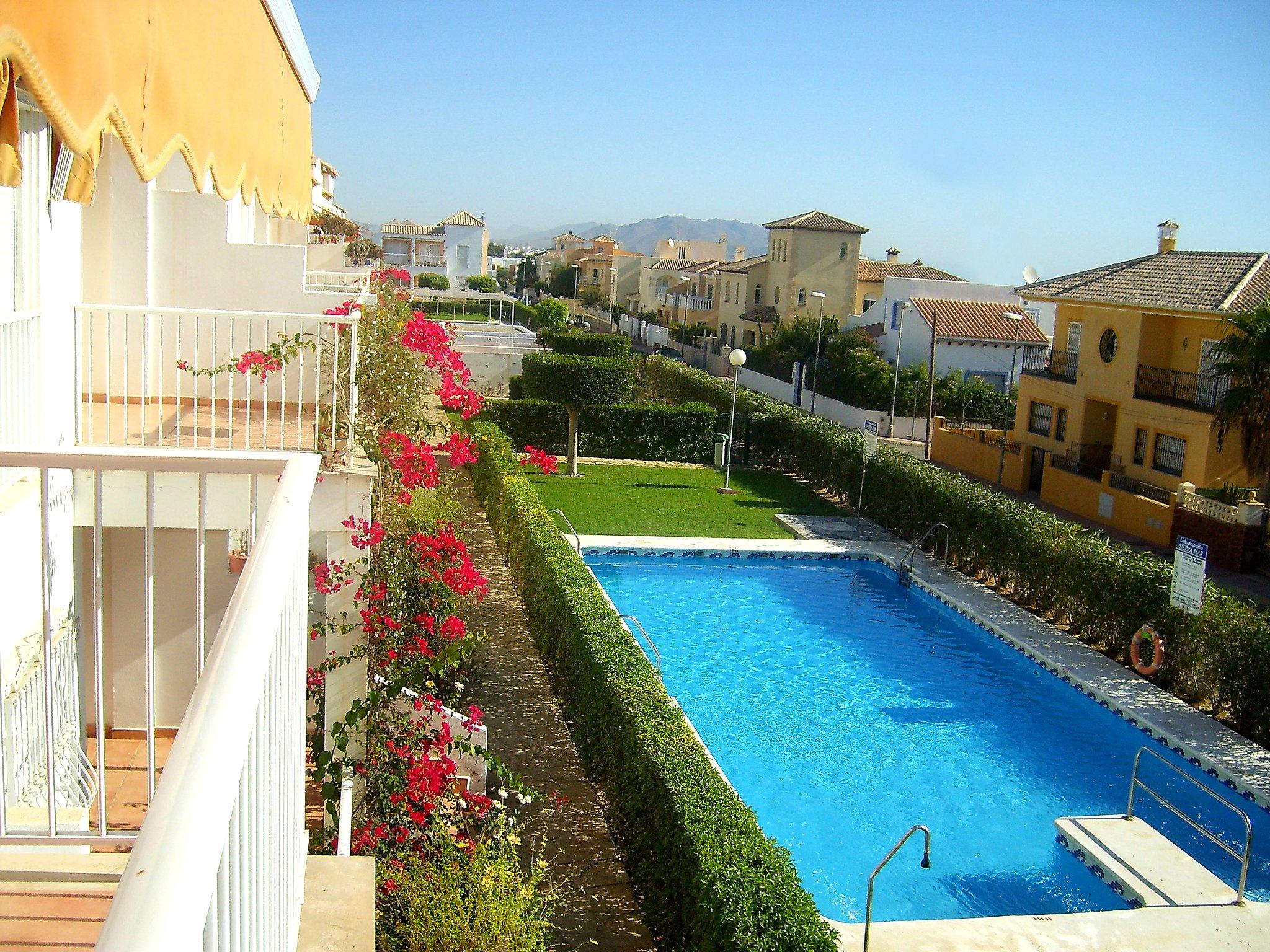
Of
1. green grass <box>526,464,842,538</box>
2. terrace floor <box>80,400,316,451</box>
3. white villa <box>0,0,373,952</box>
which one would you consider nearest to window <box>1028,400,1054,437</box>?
green grass <box>526,464,842,538</box>

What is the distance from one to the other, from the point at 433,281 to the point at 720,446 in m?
68.0

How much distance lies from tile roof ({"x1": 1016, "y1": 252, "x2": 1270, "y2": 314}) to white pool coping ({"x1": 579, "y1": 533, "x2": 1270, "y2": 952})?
10118 millimetres

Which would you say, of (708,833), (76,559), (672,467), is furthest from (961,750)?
(672,467)

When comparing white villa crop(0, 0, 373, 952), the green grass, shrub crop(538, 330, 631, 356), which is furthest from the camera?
shrub crop(538, 330, 631, 356)

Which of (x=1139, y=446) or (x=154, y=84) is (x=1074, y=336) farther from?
(x=154, y=84)

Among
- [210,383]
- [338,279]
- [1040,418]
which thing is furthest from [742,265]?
[210,383]

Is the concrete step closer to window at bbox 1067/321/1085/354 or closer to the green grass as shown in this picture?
the green grass

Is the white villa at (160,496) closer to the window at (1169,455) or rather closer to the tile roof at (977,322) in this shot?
the window at (1169,455)

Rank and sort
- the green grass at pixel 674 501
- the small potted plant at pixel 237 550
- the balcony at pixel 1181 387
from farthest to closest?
1. the balcony at pixel 1181 387
2. the green grass at pixel 674 501
3. the small potted plant at pixel 237 550

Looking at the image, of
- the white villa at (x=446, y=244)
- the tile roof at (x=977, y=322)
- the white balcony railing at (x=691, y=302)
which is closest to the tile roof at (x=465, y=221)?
the white villa at (x=446, y=244)

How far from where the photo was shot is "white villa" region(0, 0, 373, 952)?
69.7 inches

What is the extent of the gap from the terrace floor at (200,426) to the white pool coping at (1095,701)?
571 centimetres

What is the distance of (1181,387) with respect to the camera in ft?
87.5

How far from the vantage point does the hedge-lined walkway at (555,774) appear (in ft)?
28.8
